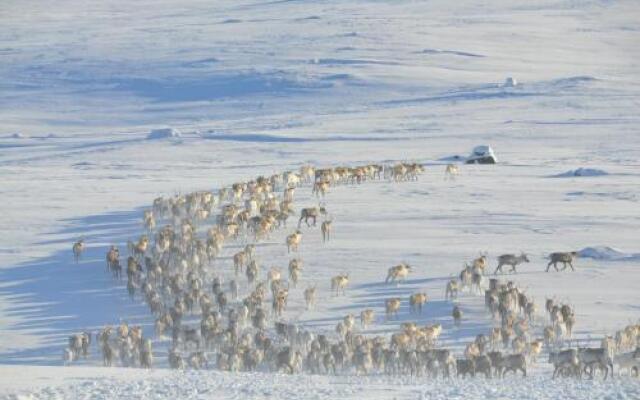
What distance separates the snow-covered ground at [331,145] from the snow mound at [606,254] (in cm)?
5

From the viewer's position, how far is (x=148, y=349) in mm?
16109

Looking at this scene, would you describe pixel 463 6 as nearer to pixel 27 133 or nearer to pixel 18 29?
Answer: pixel 18 29

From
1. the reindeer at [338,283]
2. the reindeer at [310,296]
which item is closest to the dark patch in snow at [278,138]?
the reindeer at [338,283]

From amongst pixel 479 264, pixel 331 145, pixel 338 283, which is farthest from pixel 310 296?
pixel 331 145

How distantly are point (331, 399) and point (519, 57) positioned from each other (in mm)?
74012

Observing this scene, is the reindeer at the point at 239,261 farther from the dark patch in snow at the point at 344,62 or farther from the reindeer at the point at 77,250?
the dark patch in snow at the point at 344,62

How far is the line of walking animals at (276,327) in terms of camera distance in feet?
50.3

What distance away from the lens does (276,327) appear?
1703 centimetres

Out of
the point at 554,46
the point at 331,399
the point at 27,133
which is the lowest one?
the point at 331,399

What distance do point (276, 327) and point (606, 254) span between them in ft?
22.9

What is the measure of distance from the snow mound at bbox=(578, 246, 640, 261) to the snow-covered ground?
0.05m

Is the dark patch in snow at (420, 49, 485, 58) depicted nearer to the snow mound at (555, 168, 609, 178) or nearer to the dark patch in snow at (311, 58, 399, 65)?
the dark patch in snow at (311, 58, 399, 65)

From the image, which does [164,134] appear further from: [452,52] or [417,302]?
[417,302]

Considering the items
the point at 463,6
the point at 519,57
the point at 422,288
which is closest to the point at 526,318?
the point at 422,288
